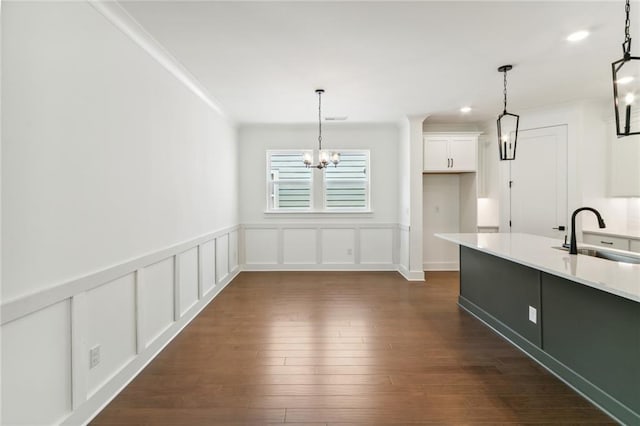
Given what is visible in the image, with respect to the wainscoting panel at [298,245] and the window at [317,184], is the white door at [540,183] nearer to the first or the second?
the window at [317,184]

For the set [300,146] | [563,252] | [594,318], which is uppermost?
[300,146]

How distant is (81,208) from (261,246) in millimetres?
4197

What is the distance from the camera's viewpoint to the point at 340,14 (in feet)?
7.57

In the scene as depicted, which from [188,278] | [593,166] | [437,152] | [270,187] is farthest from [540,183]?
[188,278]

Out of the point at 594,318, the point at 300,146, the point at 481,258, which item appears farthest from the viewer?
the point at 300,146

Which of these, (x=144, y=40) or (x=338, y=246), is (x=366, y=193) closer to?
(x=338, y=246)

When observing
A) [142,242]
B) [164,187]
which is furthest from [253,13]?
[142,242]

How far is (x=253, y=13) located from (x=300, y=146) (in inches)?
145

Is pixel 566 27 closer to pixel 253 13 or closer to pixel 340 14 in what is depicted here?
pixel 340 14

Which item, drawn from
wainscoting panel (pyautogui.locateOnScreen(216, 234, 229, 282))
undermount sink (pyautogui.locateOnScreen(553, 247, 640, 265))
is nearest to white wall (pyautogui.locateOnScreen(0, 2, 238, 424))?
wainscoting panel (pyautogui.locateOnScreen(216, 234, 229, 282))

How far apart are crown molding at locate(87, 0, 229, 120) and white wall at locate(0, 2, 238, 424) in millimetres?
24

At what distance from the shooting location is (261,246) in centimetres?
602

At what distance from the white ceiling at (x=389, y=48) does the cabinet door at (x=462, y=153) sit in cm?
113

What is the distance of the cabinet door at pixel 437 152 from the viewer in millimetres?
5453
